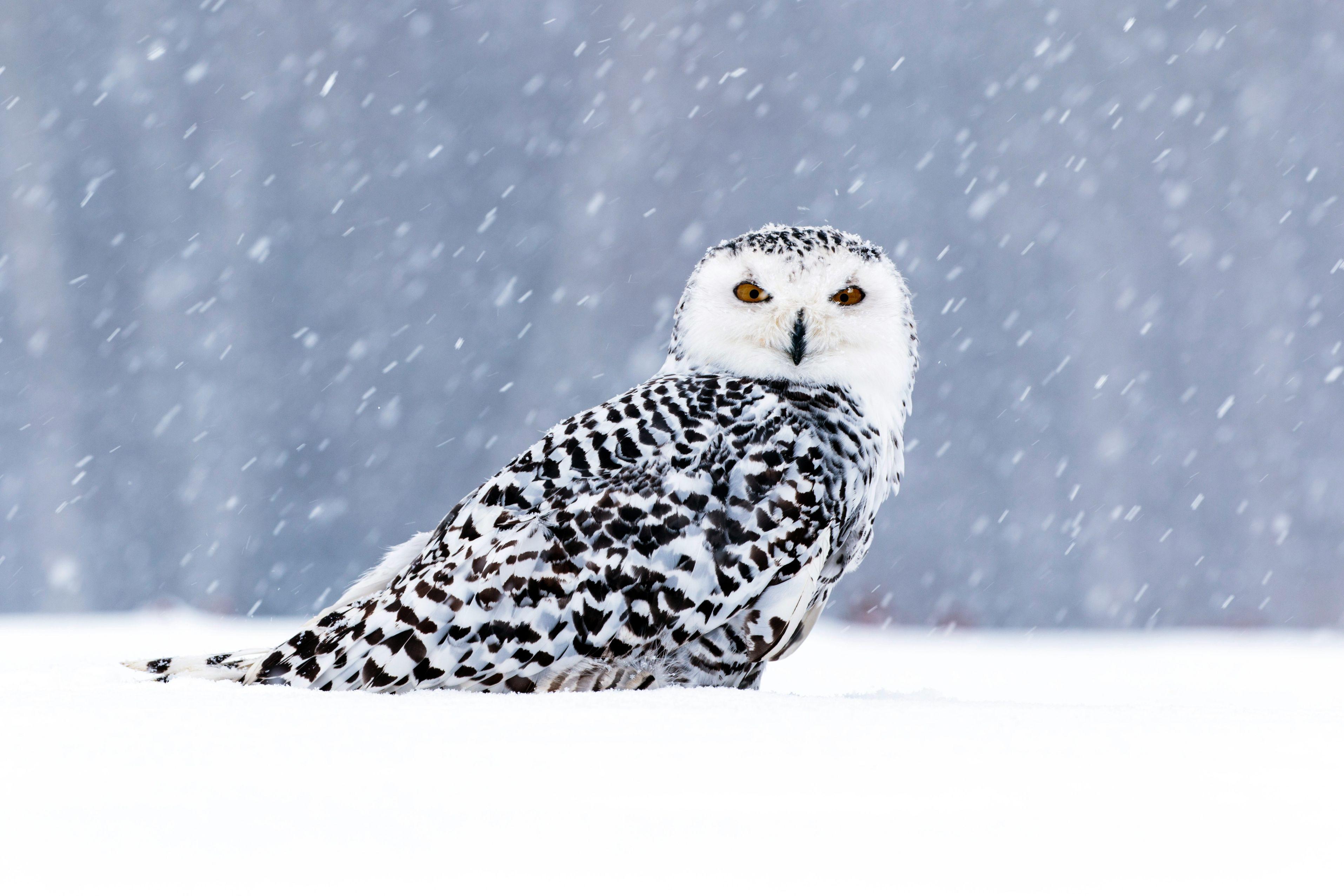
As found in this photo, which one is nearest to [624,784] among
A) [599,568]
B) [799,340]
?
[599,568]

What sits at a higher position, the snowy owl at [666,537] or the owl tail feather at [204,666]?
the snowy owl at [666,537]

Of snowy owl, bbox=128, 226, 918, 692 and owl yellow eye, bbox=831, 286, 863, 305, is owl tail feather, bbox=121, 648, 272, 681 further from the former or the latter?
owl yellow eye, bbox=831, 286, 863, 305

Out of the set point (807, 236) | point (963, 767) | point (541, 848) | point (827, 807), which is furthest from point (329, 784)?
point (807, 236)

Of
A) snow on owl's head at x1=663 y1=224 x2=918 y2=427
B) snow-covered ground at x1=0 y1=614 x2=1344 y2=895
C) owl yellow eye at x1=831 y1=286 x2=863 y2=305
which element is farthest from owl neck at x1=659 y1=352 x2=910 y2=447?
snow-covered ground at x1=0 y1=614 x2=1344 y2=895

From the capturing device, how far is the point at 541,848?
0.91 m

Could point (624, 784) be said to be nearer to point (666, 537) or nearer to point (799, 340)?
point (666, 537)

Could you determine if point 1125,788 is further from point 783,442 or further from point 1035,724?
point 783,442

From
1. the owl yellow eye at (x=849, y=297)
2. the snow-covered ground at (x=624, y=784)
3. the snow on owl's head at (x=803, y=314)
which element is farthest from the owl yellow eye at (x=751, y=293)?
the snow-covered ground at (x=624, y=784)

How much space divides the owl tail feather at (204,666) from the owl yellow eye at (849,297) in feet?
4.63

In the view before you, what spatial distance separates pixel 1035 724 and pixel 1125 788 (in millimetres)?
246

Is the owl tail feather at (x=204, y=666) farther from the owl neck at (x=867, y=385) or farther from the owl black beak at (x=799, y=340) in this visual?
the owl black beak at (x=799, y=340)

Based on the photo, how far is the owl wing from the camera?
1.85m

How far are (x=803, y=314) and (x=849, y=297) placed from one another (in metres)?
0.14

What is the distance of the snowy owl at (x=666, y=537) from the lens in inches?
73.1
